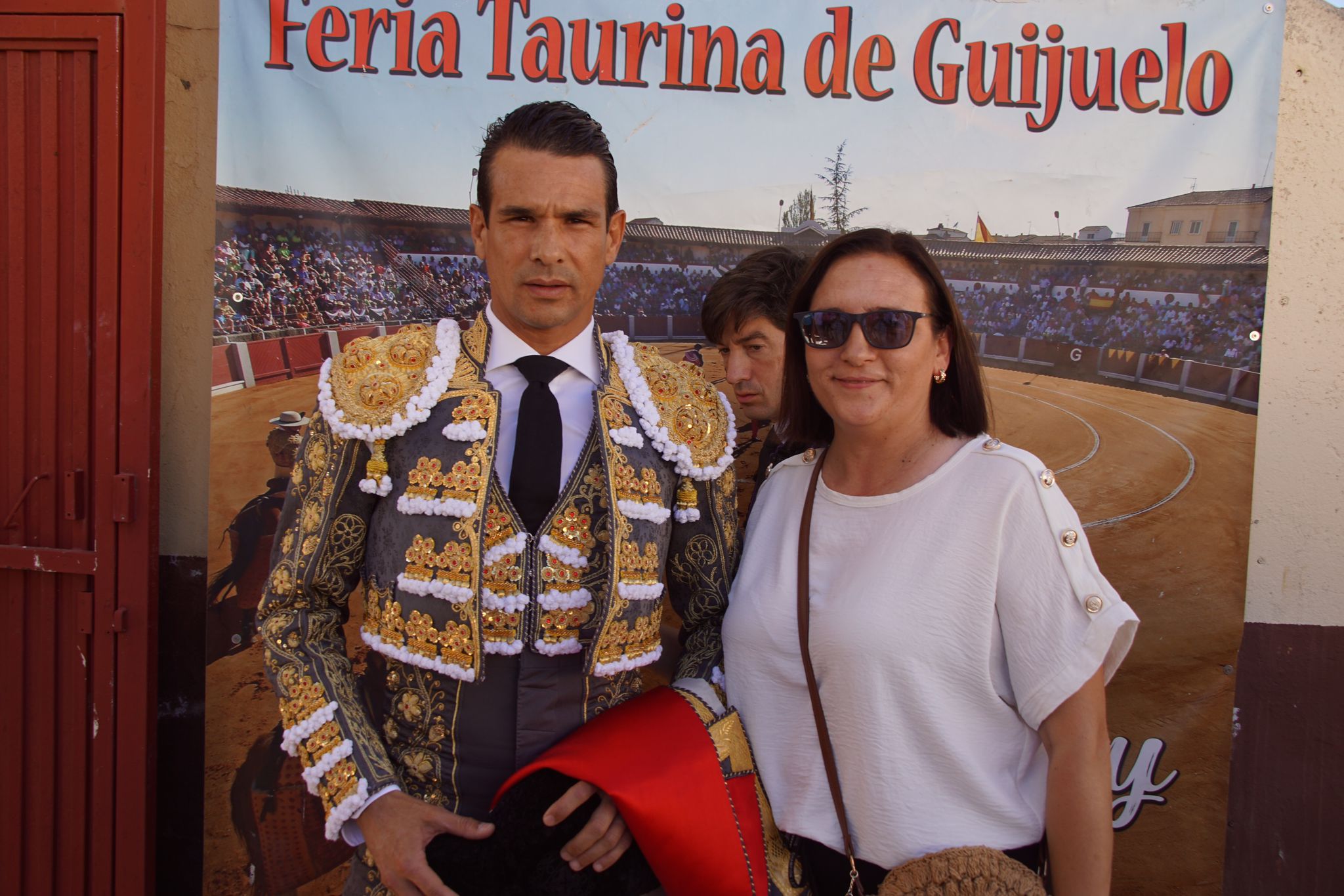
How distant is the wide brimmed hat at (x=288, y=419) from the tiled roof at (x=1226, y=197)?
293 cm

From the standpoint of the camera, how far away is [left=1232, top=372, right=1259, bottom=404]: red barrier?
9.08 ft

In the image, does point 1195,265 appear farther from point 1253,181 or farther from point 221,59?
point 221,59

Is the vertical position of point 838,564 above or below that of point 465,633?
above

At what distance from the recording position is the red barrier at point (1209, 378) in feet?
9.09

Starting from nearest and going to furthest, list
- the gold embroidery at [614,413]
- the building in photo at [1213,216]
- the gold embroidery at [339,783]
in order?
the gold embroidery at [339,783], the gold embroidery at [614,413], the building in photo at [1213,216]

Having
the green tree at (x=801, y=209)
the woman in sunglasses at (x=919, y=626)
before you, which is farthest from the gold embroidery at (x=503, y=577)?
the green tree at (x=801, y=209)

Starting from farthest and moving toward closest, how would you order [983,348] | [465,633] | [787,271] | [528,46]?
[983,348]
[528,46]
[787,271]
[465,633]

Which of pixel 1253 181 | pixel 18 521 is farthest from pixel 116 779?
pixel 1253 181

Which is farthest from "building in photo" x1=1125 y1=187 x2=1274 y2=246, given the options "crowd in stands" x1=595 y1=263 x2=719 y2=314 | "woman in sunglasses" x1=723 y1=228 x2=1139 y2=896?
"woman in sunglasses" x1=723 y1=228 x2=1139 y2=896

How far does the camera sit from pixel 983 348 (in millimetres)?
2938

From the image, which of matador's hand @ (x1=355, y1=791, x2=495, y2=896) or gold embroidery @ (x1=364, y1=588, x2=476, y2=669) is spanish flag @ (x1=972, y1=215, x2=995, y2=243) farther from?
matador's hand @ (x1=355, y1=791, x2=495, y2=896)

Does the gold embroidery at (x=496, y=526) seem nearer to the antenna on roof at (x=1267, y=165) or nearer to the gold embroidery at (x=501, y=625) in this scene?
the gold embroidery at (x=501, y=625)

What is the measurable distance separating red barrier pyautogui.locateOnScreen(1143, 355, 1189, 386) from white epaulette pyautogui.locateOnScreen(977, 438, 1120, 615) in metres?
1.58

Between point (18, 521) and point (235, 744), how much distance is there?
3.20 ft
